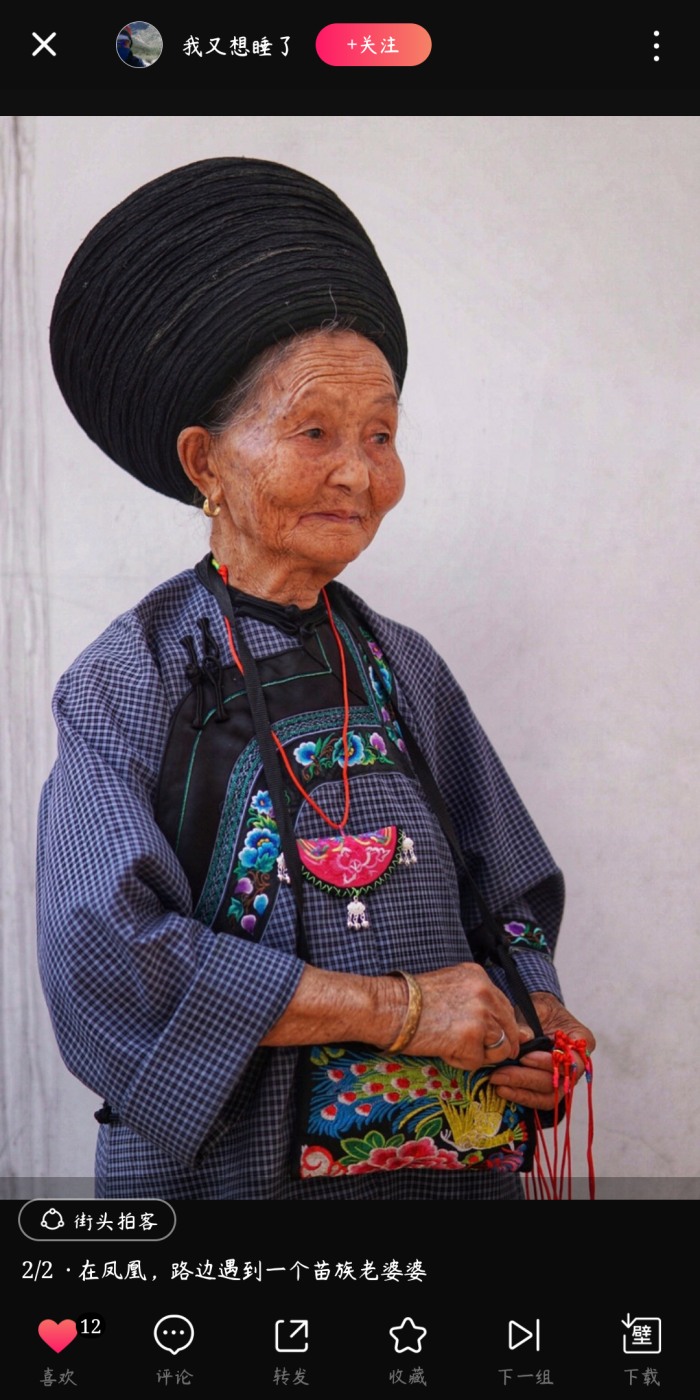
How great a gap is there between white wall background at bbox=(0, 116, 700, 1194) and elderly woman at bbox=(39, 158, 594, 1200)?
377mm

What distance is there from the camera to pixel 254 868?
1.16 m

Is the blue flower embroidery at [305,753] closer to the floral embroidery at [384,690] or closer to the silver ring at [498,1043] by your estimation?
the floral embroidery at [384,690]

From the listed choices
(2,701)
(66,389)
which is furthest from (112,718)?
(2,701)

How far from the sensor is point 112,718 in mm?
1169

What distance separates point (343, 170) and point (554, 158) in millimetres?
282

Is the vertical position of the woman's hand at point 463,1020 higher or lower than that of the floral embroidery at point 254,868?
lower

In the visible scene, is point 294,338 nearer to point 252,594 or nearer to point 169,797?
point 252,594

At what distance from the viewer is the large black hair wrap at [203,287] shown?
A: 3.87 feet

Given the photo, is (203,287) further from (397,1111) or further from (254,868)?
(397,1111)

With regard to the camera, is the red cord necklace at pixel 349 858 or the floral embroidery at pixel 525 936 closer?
the red cord necklace at pixel 349 858
